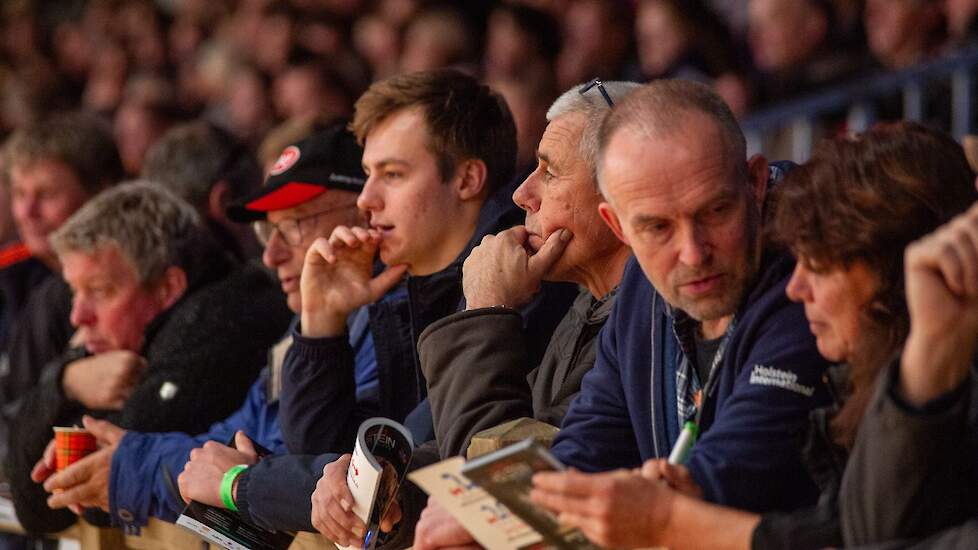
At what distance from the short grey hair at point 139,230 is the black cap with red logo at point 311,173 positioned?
1.66ft

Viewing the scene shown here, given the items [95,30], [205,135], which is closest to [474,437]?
[205,135]

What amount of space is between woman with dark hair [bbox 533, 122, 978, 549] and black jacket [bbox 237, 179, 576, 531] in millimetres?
1334

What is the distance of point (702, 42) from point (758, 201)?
4.03 m

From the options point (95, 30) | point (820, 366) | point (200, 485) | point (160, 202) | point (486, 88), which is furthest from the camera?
point (95, 30)

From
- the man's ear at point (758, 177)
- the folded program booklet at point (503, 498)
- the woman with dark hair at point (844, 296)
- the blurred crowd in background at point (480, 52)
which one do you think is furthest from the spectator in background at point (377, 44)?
the woman with dark hair at point (844, 296)

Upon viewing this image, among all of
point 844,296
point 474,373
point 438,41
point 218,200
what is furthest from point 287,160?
point 438,41

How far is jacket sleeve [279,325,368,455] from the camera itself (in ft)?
12.6

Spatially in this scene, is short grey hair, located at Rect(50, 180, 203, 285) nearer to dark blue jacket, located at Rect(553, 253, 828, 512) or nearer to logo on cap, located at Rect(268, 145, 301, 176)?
logo on cap, located at Rect(268, 145, 301, 176)

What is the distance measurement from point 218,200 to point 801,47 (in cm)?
261

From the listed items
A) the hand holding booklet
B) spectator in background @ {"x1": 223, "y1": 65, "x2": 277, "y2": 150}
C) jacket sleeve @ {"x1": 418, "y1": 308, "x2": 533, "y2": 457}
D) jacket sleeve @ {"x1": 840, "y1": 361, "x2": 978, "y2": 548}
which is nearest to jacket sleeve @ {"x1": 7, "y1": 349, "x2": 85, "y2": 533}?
the hand holding booklet

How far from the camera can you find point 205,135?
592cm

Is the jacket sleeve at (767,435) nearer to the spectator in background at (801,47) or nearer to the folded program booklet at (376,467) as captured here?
the folded program booklet at (376,467)

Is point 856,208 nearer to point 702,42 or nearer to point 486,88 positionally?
point 486,88

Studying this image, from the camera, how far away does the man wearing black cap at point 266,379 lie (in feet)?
13.6
